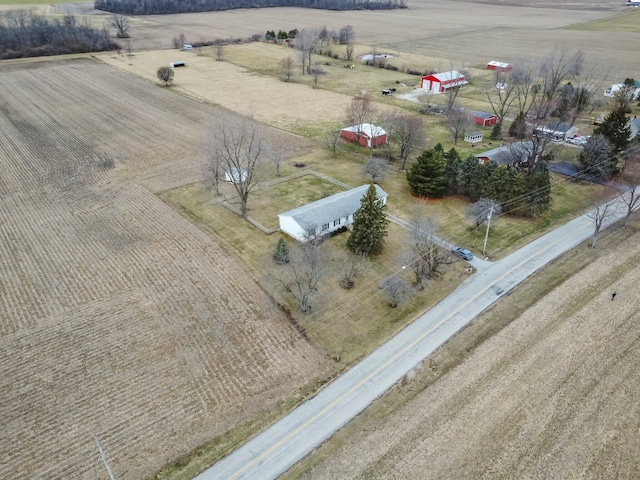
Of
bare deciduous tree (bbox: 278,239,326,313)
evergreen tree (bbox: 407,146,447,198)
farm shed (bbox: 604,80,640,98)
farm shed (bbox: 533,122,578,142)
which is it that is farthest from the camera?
farm shed (bbox: 604,80,640,98)

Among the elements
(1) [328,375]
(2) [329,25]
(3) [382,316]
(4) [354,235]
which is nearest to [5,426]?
(1) [328,375]

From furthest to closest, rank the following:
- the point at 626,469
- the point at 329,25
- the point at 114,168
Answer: the point at 329,25 → the point at 114,168 → the point at 626,469

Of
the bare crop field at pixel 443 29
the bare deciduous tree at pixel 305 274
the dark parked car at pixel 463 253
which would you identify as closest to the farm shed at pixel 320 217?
the bare deciduous tree at pixel 305 274

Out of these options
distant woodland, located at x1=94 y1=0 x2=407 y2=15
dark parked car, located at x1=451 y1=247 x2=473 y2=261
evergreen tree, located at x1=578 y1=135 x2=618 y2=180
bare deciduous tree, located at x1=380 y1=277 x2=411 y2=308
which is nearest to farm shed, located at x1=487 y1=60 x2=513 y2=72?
evergreen tree, located at x1=578 y1=135 x2=618 y2=180

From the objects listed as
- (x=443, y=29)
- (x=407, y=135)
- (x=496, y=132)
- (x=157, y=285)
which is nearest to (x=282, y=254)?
(x=157, y=285)

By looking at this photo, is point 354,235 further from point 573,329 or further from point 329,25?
point 329,25

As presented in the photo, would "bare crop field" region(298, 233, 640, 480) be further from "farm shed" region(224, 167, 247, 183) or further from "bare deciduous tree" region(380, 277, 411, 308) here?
"farm shed" region(224, 167, 247, 183)

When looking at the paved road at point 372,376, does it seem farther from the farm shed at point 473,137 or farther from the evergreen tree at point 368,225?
the farm shed at point 473,137

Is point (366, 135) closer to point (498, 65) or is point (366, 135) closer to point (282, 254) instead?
point (282, 254)
